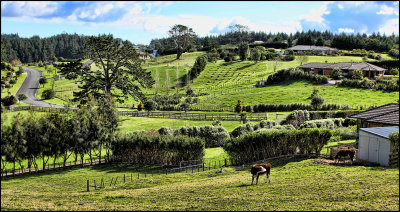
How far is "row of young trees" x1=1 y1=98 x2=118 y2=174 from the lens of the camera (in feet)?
113

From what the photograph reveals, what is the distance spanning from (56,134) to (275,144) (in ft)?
73.8

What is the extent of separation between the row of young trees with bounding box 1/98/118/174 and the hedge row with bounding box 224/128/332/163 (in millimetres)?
15041

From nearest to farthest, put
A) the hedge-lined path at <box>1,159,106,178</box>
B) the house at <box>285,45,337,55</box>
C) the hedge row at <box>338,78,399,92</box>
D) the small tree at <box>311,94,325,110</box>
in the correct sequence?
the hedge-lined path at <box>1,159,106,178</box>
the small tree at <box>311,94,325,110</box>
the hedge row at <box>338,78,399,92</box>
the house at <box>285,45,337,55</box>

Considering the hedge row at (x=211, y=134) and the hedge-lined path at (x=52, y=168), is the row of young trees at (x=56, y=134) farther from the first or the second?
the hedge row at (x=211, y=134)

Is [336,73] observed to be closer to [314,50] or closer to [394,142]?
[314,50]

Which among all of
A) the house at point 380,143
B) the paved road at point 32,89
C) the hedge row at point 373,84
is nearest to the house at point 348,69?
the hedge row at point 373,84

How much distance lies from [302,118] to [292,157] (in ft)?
80.5

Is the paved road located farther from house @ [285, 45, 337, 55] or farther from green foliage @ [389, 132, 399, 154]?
house @ [285, 45, 337, 55]

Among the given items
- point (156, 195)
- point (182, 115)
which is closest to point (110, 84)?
point (182, 115)

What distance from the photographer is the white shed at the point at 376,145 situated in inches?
990

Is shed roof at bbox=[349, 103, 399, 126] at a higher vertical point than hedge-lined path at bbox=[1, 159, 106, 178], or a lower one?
higher

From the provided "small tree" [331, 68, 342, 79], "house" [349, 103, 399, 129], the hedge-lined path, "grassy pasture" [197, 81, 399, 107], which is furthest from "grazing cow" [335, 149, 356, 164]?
"small tree" [331, 68, 342, 79]

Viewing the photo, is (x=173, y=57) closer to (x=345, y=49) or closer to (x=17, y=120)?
(x=345, y=49)

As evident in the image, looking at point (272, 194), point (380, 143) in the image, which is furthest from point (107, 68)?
point (272, 194)
